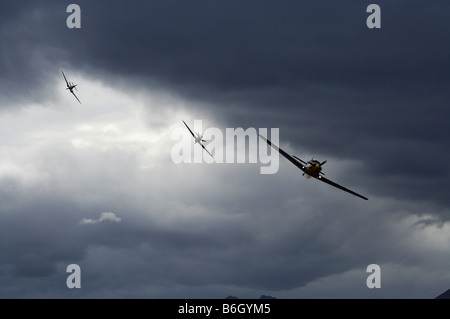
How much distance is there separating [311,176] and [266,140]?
1731cm

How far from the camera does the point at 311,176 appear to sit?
637 ft

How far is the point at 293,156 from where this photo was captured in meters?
192

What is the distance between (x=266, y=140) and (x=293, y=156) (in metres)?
11.5

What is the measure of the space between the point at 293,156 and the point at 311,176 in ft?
27.6

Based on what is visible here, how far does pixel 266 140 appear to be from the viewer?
19912 cm
